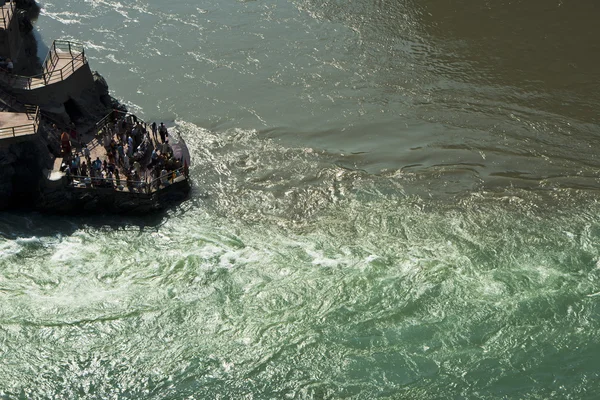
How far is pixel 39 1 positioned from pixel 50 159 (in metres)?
30.7

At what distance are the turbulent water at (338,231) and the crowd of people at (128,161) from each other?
2.04 m

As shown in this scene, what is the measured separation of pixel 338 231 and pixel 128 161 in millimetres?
13158

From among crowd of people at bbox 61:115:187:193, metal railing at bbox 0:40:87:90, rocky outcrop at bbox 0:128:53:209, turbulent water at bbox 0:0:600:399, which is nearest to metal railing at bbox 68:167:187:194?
crowd of people at bbox 61:115:187:193

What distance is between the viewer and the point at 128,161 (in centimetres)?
4362

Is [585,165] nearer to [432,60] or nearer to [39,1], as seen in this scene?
[432,60]

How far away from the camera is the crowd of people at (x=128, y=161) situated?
138 feet

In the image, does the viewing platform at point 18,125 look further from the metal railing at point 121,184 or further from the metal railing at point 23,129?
the metal railing at point 121,184

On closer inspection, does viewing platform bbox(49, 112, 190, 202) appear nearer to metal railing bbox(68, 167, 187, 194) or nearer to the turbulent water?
metal railing bbox(68, 167, 187, 194)

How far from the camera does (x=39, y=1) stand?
67562mm

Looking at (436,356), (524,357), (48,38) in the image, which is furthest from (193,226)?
(48,38)

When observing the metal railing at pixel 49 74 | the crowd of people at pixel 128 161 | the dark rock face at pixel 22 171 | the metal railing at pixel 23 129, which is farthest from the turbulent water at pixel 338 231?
the metal railing at pixel 49 74

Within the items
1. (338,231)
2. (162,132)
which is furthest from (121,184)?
(338,231)

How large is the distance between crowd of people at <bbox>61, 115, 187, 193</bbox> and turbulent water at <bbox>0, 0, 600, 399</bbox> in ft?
6.68

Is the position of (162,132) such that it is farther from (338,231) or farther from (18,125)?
(338,231)
